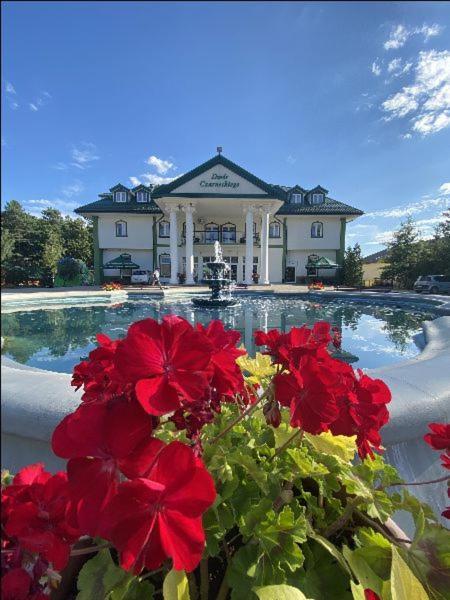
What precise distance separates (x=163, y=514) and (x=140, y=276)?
83.4ft

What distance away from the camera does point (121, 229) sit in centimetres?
2712

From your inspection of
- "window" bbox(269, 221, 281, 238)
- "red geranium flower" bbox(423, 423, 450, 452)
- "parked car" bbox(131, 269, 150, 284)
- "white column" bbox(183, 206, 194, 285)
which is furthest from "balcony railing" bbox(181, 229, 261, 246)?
"red geranium flower" bbox(423, 423, 450, 452)

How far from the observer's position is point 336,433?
728 mm

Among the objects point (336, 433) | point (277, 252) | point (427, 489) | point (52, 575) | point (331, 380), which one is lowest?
point (427, 489)

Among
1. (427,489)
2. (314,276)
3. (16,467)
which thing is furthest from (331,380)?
(314,276)

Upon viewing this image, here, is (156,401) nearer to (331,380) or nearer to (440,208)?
(331,380)

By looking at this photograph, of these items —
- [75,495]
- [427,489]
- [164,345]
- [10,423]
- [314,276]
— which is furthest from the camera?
[314,276]

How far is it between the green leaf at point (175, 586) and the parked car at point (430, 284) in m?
12.9

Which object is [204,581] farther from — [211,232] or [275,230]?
[275,230]

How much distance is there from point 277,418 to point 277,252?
28.3m

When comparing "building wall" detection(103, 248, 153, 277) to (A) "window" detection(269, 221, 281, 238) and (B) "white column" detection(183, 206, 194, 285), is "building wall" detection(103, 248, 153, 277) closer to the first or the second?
(B) "white column" detection(183, 206, 194, 285)

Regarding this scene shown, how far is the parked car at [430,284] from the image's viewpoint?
11797mm

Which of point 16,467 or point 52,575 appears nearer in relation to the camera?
point 52,575

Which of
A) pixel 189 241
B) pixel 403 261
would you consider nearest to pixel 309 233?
pixel 189 241
